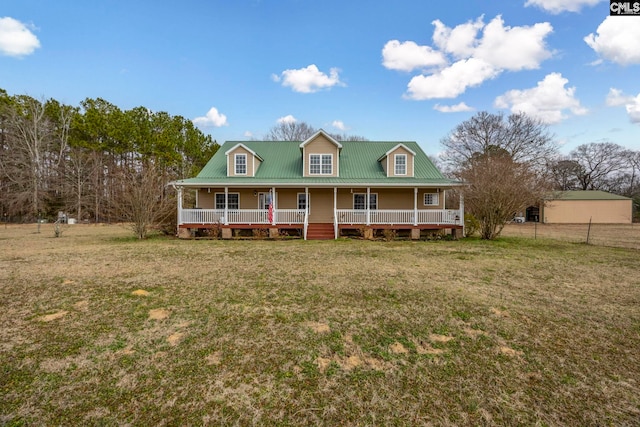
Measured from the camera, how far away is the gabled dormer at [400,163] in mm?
17636

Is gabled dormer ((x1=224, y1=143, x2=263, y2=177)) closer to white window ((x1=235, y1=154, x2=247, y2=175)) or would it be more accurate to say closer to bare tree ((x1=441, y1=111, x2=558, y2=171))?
white window ((x1=235, y1=154, x2=247, y2=175))

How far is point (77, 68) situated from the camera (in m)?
18.0

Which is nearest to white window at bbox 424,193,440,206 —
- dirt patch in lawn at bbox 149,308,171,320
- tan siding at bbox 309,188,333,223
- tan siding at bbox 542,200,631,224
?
tan siding at bbox 309,188,333,223

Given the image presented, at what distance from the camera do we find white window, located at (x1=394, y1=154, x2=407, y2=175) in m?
17.7

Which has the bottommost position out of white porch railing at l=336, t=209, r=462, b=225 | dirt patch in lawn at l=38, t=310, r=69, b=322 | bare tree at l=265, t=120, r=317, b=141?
dirt patch in lawn at l=38, t=310, r=69, b=322

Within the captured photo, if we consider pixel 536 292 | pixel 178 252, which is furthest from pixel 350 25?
pixel 536 292

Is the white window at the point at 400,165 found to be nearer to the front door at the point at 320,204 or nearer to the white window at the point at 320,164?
the white window at the point at 320,164

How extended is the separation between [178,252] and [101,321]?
6.45m

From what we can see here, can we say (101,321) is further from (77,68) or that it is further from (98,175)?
(98,175)

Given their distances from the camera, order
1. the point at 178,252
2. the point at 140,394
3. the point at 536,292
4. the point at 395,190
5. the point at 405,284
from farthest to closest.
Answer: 1. the point at 395,190
2. the point at 178,252
3. the point at 405,284
4. the point at 536,292
5. the point at 140,394

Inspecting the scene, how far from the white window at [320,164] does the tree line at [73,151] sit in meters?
17.9

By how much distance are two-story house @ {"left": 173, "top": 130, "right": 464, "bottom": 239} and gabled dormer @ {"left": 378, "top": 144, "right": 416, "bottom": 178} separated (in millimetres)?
62

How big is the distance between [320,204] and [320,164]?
8.35ft

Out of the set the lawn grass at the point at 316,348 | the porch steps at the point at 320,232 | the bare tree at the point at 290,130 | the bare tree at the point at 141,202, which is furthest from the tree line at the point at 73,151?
the lawn grass at the point at 316,348
